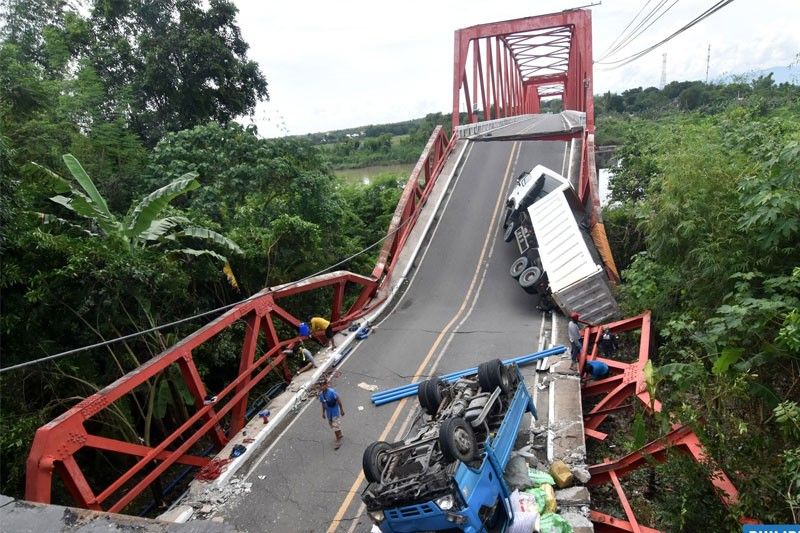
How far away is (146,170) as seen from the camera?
642 inches

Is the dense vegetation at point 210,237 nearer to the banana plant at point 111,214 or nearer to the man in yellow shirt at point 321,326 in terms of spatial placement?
the banana plant at point 111,214

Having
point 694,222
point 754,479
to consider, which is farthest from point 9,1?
point 754,479

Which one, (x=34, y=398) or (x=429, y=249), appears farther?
(x=429, y=249)

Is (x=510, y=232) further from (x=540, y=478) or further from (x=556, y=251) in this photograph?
(x=540, y=478)

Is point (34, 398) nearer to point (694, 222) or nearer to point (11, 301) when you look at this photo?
point (11, 301)

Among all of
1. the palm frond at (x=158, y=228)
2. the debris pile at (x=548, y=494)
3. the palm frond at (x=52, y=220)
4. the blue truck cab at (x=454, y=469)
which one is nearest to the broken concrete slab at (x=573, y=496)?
the debris pile at (x=548, y=494)

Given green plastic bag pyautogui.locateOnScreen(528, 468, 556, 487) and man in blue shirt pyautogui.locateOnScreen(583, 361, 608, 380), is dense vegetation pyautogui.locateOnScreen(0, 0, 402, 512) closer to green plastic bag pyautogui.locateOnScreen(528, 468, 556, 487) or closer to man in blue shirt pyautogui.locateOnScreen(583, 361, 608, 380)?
green plastic bag pyautogui.locateOnScreen(528, 468, 556, 487)

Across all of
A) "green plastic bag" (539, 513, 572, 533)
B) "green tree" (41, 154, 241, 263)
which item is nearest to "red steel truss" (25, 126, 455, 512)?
"green tree" (41, 154, 241, 263)

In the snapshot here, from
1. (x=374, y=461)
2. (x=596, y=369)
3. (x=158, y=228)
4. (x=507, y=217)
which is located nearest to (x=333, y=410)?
(x=374, y=461)

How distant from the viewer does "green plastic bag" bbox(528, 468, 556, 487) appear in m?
7.22

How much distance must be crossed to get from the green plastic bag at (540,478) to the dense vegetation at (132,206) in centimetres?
693

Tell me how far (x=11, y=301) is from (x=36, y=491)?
4019 mm

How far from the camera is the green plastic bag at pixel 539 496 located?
21.8 feet

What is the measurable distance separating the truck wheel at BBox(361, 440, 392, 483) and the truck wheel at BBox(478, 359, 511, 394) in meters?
2.15
